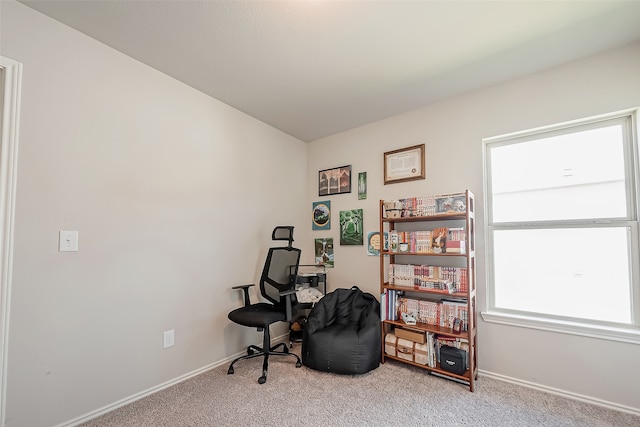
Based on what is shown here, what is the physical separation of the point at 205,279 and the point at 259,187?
115 centimetres

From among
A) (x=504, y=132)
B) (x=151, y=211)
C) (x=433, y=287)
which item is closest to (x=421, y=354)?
(x=433, y=287)

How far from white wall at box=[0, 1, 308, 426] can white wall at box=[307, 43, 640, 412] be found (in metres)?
1.55

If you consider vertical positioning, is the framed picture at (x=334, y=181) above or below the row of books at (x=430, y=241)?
above

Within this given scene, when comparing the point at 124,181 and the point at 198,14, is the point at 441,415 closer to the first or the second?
the point at 124,181

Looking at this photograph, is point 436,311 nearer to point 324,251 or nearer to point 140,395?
point 324,251

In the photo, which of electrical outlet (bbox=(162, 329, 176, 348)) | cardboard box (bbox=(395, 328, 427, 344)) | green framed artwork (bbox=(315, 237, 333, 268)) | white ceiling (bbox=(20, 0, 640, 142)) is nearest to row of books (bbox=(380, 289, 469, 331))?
cardboard box (bbox=(395, 328, 427, 344))

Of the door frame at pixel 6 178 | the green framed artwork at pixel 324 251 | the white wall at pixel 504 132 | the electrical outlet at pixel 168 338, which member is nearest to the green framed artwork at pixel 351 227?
the white wall at pixel 504 132

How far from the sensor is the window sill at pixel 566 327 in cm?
184

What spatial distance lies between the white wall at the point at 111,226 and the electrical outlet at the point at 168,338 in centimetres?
4

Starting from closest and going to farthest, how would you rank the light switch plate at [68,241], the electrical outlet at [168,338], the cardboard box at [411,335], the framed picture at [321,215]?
1. the light switch plate at [68,241]
2. the electrical outlet at [168,338]
3. the cardboard box at [411,335]
4. the framed picture at [321,215]

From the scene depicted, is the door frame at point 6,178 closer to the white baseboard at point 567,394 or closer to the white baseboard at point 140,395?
the white baseboard at point 140,395

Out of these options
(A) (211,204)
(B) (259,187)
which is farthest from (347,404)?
(B) (259,187)

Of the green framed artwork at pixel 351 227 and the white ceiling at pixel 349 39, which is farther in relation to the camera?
the green framed artwork at pixel 351 227

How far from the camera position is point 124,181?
A: 2.00 meters
